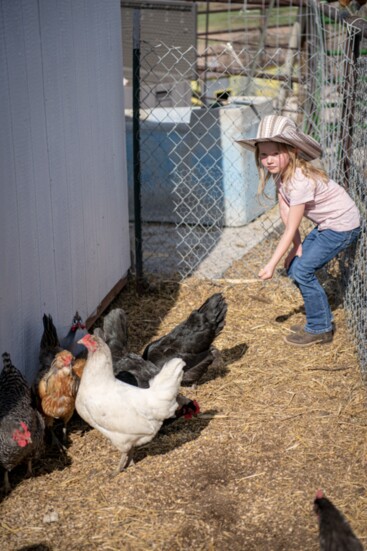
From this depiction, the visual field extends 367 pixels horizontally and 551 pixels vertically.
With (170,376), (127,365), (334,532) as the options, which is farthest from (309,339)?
(334,532)

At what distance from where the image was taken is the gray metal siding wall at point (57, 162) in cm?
379

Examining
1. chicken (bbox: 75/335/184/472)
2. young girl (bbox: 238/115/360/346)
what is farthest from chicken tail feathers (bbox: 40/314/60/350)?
young girl (bbox: 238/115/360/346)

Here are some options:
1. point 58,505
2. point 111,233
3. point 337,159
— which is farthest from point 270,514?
point 337,159

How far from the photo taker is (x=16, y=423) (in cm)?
340

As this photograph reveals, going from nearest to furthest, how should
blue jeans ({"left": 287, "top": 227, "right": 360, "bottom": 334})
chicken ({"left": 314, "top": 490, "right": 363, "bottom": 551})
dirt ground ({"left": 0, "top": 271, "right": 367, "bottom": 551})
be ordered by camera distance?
1. chicken ({"left": 314, "top": 490, "right": 363, "bottom": 551})
2. dirt ground ({"left": 0, "top": 271, "right": 367, "bottom": 551})
3. blue jeans ({"left": 287, "top": 227, "right": 360, "bottom": 334})

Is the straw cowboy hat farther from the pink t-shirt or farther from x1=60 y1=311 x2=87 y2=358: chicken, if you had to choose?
x1=60 y1=311 x2=87 y2=358: chicken

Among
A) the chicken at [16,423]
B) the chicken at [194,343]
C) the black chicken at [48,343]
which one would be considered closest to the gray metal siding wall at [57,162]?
the black chicken at [48,343]

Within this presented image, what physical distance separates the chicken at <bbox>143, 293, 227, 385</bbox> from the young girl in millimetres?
439

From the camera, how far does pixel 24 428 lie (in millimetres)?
3363

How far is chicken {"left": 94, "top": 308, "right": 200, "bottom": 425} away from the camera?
3971 mm

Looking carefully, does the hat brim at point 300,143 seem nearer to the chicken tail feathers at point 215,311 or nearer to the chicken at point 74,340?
the chicken tail feathers at point 215,311

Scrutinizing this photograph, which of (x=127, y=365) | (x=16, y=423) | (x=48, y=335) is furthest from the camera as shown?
(x=127, y=365)

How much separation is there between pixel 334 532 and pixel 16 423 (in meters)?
1.70

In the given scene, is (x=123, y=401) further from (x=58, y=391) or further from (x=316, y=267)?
(x=316, y=267)
